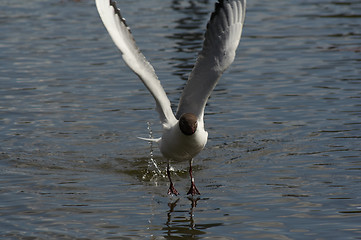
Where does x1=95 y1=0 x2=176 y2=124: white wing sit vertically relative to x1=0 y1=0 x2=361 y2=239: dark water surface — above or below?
above

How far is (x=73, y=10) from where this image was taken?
21.6 m

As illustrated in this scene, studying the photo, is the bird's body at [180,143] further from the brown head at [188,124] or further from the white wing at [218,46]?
the white wing at [218,46]

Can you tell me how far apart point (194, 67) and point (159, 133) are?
259cm

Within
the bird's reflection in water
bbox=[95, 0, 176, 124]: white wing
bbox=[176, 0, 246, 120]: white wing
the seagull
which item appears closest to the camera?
the bird's reflection in water

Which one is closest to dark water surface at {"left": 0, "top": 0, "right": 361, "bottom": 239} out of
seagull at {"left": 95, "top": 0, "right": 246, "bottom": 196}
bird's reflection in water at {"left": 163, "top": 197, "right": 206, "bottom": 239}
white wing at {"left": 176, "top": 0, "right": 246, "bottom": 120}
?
bird's reflection in water at {"left": 163, "top": 197, "right": 206, "bottom": 239}

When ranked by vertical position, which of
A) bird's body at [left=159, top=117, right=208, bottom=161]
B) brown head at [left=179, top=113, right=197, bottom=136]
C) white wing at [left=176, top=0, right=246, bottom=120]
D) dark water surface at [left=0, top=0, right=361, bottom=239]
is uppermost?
white wing at [left=176, top=0, right=246, bottom=120]

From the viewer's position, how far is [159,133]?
1095 cm

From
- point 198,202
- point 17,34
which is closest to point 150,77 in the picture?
point 198,202

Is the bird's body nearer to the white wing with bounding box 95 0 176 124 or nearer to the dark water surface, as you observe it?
the white wing with bounding box 95 0 176 124

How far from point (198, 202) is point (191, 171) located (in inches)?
28.5

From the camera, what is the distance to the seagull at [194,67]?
8234mm

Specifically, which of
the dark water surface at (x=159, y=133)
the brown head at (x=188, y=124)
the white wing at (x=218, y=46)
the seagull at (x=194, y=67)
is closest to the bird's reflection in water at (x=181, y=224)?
the dark water surface at (x=159, y=133)

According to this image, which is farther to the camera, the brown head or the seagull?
the seagull

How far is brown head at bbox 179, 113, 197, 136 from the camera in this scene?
26.1ft
